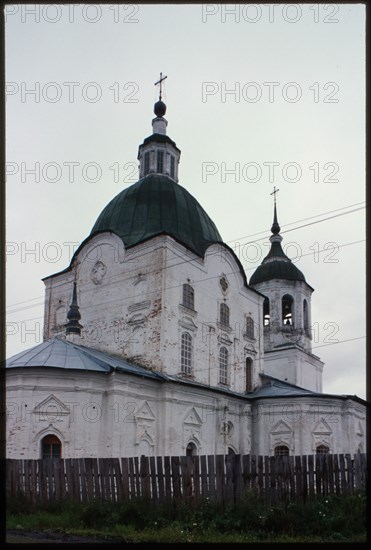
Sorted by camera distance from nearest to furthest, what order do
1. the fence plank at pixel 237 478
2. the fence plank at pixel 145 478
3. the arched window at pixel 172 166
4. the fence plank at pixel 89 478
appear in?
the fence plank at pixel 237 478, the fence plank at pixel 145 478, the fence plank at pixel 89 478, the arched window at pixel 172 166

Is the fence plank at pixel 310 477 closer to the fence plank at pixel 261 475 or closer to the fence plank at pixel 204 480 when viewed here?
the fence plank at pixel 261 475

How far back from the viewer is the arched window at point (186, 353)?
23656 mm

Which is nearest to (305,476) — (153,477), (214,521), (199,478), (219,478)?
(219,478)

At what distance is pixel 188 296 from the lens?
80.9 ft

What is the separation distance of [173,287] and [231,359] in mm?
5688

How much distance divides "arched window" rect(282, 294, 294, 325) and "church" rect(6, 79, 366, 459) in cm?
552

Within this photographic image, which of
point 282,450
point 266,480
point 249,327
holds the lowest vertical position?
point 282,450

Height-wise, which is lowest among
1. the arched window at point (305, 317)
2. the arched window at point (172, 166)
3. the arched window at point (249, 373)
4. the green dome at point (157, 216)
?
the arched window at point (249, 373)

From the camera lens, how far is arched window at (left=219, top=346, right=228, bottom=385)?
1031 inches

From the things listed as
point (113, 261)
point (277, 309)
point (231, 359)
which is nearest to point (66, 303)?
point (113, 261)

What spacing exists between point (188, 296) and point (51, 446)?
359 inches

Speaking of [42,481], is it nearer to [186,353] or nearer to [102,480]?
→ [102,480]

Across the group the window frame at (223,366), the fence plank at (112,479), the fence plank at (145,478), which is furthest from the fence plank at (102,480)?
the window frame at (223,366)

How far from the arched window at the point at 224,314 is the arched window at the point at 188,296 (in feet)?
8.32
